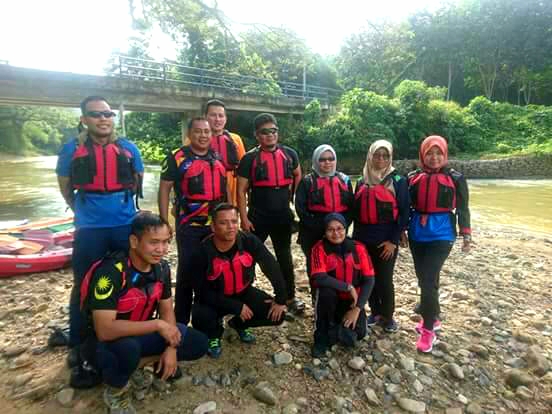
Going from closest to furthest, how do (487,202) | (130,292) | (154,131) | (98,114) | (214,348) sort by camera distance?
(130,292)
(98,114)
(214,348)
(487,202)
(154,131)

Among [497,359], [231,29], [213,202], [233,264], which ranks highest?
[231,29]

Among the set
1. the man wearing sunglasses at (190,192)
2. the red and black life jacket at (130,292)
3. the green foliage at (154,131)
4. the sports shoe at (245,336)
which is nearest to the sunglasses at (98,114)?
the man wearing sunglasses at (190,192)

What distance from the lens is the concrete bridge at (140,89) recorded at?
51.5 ft

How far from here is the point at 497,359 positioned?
11.7 ft

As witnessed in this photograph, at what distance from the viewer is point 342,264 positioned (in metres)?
3.45

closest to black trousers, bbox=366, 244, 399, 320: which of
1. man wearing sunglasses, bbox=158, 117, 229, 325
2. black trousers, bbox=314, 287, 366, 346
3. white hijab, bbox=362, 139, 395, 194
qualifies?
black trousers, bbox=314, 287, 366, 346

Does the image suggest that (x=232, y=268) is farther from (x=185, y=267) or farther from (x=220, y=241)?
(x=185, y=267)

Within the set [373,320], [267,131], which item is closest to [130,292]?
[267,131]

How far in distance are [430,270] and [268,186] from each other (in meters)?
1.73

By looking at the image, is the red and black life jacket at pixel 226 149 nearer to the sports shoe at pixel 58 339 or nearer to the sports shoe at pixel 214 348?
the sports shoe at pixel 214 348

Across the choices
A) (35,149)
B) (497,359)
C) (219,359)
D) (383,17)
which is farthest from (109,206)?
(35,149)

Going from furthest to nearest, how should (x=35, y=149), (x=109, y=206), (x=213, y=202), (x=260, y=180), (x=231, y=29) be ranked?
(x=35, y=149) → (x=231, y=29) → (x=260, y=180) → (x=213, y=202) → (x=109, y=206)

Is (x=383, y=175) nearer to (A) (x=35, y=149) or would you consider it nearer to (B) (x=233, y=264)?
(B) (x=233, y=264)

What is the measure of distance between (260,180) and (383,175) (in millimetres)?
1197
